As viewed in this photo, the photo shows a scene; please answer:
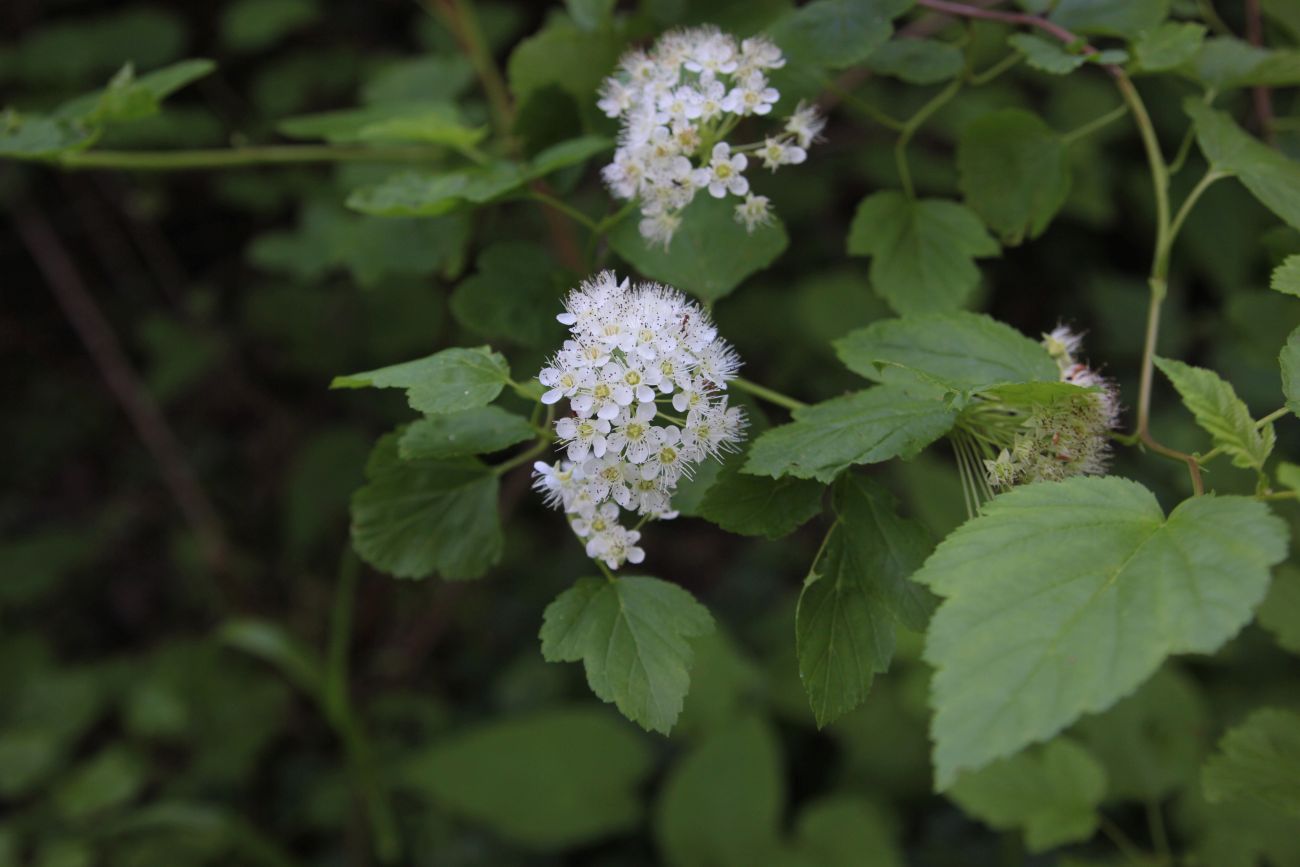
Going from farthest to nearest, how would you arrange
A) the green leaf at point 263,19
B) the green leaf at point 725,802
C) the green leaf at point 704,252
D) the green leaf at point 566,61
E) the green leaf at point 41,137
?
the green leaf at point 263,19 → the green leaf at point 725,802 → the green leaf at point 566,61 → the green leaf at point 41,137 → the green leaf at point 704,252

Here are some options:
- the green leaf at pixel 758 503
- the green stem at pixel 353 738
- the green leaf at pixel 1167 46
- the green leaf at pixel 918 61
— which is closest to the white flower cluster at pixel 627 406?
the green leaf at pixel 758 503

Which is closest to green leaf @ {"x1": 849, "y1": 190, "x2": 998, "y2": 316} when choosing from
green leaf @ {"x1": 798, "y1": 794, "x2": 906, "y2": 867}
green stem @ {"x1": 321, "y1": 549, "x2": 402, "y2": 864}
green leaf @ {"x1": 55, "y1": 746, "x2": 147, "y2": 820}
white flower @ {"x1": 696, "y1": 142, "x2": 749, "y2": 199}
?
white flower @ {"x1": 696, "y1": 142, "x2": 749, "y2": 199}

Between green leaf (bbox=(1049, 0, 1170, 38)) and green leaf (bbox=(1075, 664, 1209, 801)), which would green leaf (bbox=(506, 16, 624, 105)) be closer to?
green leaf (bbox=(1049, 0, 1170, 38))

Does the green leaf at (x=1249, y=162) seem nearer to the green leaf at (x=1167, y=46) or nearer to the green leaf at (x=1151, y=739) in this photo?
the green leaf at (x=1167, y=46)

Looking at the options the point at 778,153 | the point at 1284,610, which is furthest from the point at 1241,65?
the point at 1284,610

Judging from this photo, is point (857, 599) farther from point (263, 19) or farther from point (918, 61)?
point (263, 19)

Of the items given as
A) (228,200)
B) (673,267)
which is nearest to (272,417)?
(228,200)
